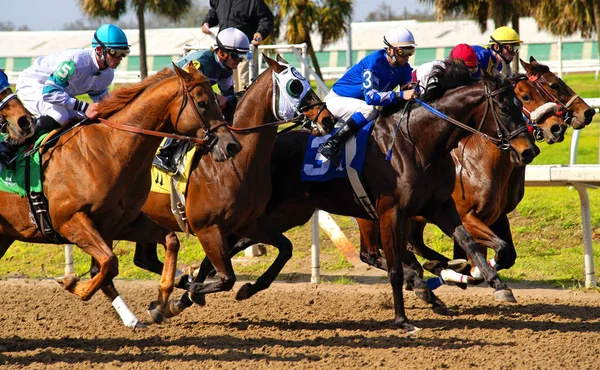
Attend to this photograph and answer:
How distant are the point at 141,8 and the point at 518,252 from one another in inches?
717

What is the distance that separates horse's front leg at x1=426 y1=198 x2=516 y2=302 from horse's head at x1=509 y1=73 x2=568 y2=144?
891mm

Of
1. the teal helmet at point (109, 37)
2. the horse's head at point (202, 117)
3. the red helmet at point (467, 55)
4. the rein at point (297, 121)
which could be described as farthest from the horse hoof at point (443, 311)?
the teal helmet at point (109, 37)

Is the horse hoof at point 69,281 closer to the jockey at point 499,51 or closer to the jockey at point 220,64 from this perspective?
the jockey at point 220,64

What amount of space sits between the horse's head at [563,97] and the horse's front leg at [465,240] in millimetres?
1383

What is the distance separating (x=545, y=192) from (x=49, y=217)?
303 inches

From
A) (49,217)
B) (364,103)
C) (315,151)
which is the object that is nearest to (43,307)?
(49,217)

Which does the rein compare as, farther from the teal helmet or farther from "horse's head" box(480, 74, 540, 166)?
"horse's head" box(480, 74, 540, 166)

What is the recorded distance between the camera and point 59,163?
20.4 feet

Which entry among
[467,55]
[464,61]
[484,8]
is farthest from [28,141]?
[484,8]

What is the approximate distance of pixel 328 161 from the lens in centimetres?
728

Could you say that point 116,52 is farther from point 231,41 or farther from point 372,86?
point 372,86

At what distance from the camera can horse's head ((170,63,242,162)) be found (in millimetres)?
5934

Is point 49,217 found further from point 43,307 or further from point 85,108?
point 43,307

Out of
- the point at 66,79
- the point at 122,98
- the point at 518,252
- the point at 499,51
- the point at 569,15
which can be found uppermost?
the point at 569,15
